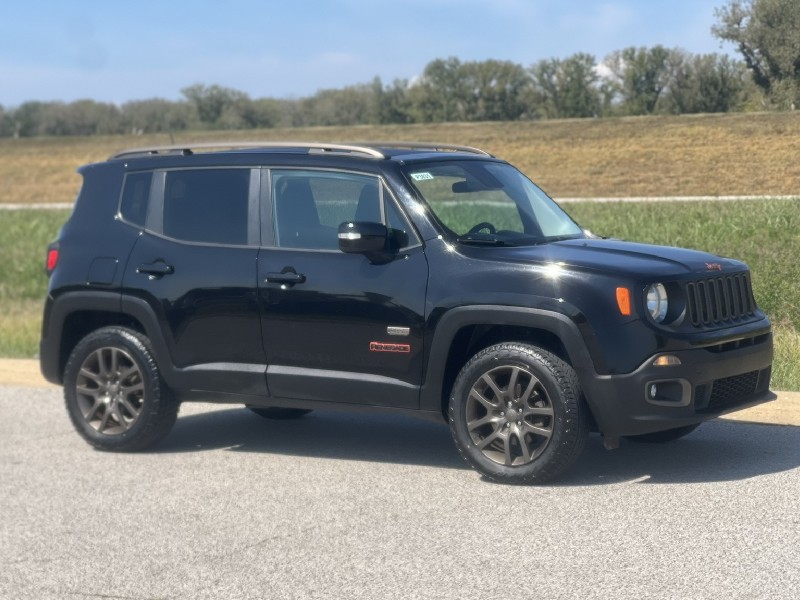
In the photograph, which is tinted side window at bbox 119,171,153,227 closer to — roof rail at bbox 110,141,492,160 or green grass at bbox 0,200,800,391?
roof rail at bbox 110,141,492,160

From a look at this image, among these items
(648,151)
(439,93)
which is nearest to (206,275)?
(648,151)

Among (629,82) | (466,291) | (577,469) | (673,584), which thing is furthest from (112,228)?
(629,82)

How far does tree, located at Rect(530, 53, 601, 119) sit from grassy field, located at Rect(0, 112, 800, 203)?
0.48ft

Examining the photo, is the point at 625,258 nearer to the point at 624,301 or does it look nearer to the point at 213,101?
the point at 624,301

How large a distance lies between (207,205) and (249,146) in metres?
0.74

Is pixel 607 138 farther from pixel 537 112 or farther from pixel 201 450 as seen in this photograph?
pixel 201 450

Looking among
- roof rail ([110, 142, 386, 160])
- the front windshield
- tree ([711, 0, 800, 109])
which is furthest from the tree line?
the front windshield

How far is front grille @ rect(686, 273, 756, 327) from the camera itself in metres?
7.48

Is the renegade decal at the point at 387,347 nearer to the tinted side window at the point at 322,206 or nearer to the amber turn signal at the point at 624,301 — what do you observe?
the tinted side window at the point at 322,206

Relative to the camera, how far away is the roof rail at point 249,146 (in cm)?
842

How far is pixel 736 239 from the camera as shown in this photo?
43.7 feet

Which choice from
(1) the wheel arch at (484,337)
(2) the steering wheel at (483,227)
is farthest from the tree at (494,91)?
(1) the wheel arch at (484,337)

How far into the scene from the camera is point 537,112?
15828 mm

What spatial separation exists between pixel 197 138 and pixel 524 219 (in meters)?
16.2
